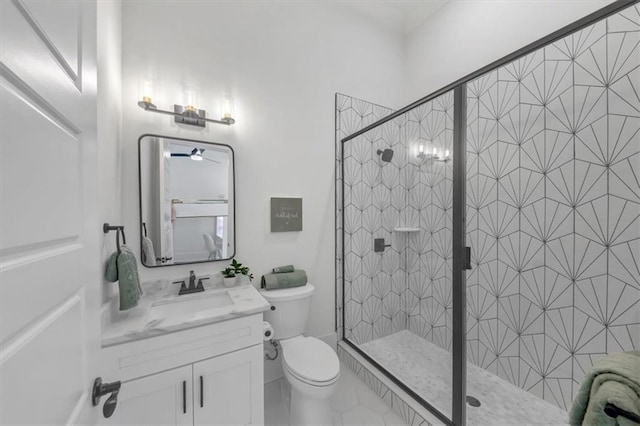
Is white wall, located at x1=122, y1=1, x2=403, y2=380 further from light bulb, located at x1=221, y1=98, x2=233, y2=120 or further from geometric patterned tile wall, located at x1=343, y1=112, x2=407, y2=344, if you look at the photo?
geometric patterned tile wall, located at x1=343, y1=112, x2=407, y2=344

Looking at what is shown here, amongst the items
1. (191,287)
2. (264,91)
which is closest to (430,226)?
(264,91)

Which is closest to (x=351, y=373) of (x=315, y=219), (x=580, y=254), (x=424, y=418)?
(x=424, y=418)

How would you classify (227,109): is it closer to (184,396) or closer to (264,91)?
(264,91)

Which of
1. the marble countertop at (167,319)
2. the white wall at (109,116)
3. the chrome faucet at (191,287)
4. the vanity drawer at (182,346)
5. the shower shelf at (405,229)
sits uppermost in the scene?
the white wall at (109,116)

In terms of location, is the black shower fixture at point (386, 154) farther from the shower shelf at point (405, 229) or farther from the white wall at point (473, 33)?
the white wall at point (473, 33)

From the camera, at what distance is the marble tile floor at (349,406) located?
60.3 inches

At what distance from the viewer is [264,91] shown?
73.7 inches

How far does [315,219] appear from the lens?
2094mm

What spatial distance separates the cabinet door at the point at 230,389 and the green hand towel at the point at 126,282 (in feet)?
1.37

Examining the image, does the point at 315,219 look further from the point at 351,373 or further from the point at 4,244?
the point at 4,244

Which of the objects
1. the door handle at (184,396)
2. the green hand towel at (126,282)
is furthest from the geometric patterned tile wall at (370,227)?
the green hand towel at (126,282)

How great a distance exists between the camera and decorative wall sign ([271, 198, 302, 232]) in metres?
1.89

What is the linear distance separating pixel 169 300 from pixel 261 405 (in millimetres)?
757

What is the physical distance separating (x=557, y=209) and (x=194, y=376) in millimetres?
2217
